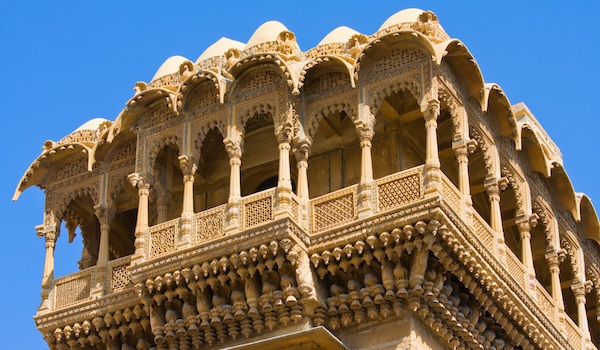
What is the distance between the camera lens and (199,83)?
22.8 metres

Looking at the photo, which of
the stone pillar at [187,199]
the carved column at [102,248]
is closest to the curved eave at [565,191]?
the stone pillar at [187,199]

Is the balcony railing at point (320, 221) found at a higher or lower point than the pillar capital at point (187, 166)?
lower

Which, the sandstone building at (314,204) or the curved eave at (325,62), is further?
the curved eave at (325,62)

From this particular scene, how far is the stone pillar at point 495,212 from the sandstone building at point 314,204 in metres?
0.03

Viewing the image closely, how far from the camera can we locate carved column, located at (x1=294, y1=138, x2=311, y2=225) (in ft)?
70.4

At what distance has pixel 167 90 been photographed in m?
22.9

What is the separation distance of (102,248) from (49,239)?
110cm

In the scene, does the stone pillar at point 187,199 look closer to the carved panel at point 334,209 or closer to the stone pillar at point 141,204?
the stone pillar at point 141,204

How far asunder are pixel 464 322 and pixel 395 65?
365cm

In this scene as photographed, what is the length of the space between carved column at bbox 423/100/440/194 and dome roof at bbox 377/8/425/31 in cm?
155

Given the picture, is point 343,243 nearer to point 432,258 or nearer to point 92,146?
point 432,258

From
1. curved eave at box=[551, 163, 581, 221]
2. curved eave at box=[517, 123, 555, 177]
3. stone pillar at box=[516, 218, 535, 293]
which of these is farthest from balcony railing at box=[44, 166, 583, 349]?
curved eave at box=[551, 163, 581, 221]

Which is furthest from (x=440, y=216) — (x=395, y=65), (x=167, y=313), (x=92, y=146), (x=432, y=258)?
(x=92, y=146)

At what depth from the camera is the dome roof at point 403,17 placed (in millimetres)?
22031
